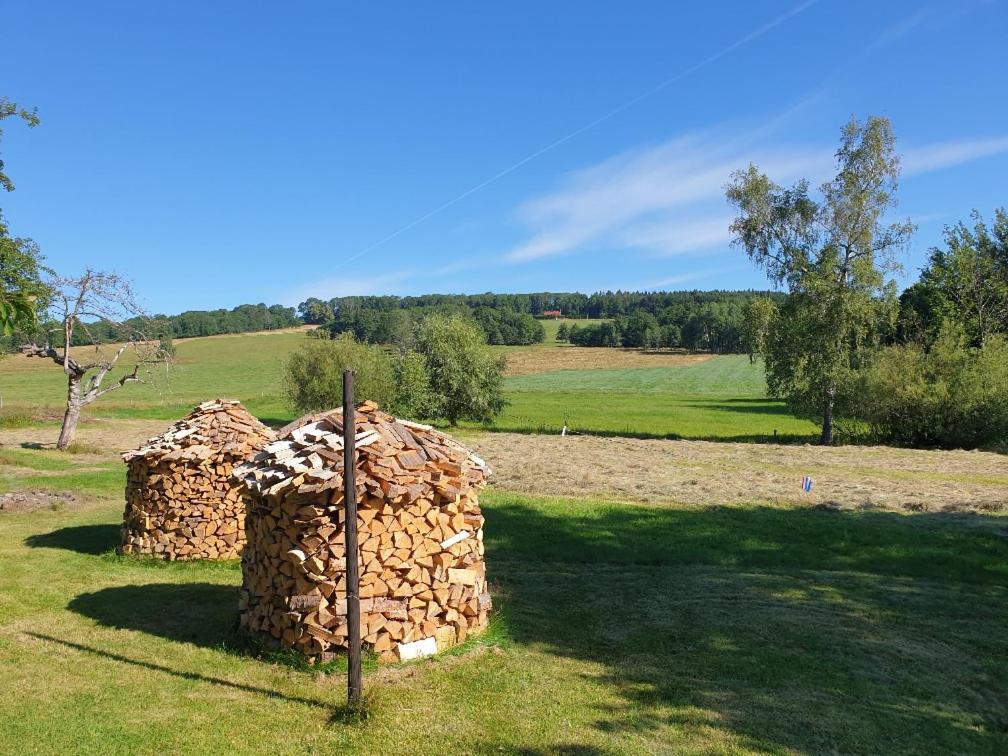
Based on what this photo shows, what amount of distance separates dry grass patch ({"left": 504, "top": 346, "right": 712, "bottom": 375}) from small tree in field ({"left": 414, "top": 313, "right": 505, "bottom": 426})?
46547mm

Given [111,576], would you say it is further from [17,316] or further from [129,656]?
[17,316]

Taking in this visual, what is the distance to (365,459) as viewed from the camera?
319 inches

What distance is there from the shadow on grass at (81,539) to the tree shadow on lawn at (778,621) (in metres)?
7.76

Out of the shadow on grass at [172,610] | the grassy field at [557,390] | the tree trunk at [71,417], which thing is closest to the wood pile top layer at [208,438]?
the shadow on grass at [172,610]

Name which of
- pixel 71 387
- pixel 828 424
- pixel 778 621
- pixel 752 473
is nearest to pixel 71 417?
pixel 71 387

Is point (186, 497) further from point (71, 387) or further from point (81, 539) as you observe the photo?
point (71, 387)

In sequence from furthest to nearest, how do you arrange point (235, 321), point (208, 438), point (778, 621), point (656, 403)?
point (235, 321)
point (656, 403)
point (208, 438)
point (778, 621)

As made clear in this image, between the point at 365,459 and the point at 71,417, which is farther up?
the point at 365,459

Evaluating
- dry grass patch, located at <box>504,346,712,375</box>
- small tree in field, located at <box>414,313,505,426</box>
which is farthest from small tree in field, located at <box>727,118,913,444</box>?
dry grass patch, located at <box>504,346,712,375</box>

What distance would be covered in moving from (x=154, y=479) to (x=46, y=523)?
5472 mm

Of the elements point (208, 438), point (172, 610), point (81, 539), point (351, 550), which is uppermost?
point (208, 438)

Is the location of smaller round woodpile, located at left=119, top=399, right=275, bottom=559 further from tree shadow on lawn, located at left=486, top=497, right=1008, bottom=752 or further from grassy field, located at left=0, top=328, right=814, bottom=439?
grassy field, located at left=0, top=328, right=814, bottom=439

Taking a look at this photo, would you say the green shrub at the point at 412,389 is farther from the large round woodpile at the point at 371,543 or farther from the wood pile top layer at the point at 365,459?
the large round woodpile at the point at 371,543

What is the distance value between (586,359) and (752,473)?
82809mm
